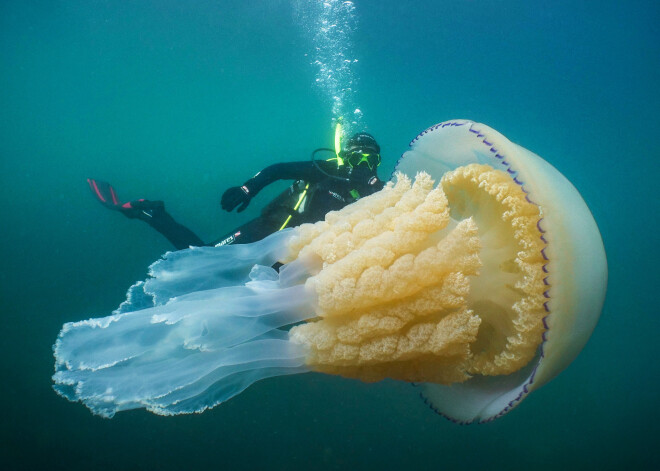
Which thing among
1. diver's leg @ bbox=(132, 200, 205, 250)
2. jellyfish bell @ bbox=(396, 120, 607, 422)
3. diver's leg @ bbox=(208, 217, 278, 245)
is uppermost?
diver's leg @ bbox=(132, 200, 205, 250)

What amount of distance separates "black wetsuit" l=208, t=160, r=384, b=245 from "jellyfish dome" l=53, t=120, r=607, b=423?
2.89m

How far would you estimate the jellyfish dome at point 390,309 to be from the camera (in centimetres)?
155

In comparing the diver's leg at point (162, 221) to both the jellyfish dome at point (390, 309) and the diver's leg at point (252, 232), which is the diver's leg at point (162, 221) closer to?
the diver's leg at point (252, 232)

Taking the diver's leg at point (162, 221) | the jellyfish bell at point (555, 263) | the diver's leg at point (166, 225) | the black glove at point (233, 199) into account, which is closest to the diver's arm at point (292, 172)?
the black glove at point (233, 199)

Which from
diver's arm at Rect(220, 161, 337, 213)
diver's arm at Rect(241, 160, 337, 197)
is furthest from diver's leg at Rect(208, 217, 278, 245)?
diver's arm at Rect(241, 160, 337, 197)

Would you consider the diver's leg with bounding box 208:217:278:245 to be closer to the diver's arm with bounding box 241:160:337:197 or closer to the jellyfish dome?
the diver's arm with bounding box 241:160:337:197

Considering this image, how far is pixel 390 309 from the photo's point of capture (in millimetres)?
1695

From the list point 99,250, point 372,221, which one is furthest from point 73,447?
point 372,221

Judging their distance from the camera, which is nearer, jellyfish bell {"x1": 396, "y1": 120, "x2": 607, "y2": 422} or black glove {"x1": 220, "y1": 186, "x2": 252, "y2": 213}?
jellyfish bell {"x1": 396, "y1": 120, "x2": 607, "y2": 422}

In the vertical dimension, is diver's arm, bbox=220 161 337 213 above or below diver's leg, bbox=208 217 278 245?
above

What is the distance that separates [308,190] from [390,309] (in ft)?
11.5

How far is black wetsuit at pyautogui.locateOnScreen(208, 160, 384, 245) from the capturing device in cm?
484

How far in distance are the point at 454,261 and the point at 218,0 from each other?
22520 millimetres

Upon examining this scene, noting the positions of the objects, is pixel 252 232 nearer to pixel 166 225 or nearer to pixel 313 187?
pixel 313 187
